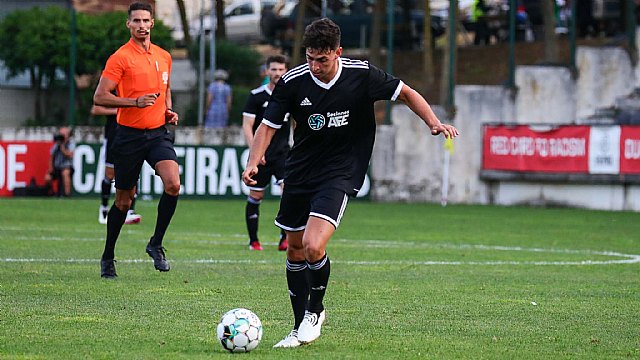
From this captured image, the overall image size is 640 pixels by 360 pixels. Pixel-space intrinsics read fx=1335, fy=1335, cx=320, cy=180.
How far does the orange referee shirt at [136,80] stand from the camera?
39.0 feet

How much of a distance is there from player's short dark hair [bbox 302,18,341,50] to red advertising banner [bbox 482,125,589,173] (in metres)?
18.4

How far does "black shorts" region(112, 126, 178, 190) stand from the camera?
11805 millimetres

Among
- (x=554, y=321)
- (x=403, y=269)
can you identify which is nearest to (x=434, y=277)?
(x=403, y=269)

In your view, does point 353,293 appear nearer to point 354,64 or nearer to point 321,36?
point 354,64

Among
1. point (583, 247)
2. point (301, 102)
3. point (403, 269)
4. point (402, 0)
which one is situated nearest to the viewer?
point (301, 102)

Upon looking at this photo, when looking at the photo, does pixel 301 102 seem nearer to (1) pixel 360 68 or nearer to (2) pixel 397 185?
(1) pixel 360 68

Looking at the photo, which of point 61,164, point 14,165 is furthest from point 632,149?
A: point 14,165

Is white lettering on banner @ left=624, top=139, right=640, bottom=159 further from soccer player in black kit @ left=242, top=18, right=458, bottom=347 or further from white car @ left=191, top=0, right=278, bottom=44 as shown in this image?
soccer player in black kit @ left=242, top=18, right=458, bottom=347

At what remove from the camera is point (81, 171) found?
26859mm

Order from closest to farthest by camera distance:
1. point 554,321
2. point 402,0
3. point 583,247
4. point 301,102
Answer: point 301,102 → point 554,321 → point 583,247 → point 402,0

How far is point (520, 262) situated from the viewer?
14.4 m

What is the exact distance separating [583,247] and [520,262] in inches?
111

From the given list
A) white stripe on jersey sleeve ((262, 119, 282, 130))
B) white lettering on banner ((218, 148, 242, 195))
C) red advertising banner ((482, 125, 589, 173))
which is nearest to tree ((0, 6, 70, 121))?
white lettering on banner ((218, 148, 242, 195))

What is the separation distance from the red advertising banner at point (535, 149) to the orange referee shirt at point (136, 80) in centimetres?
1504
